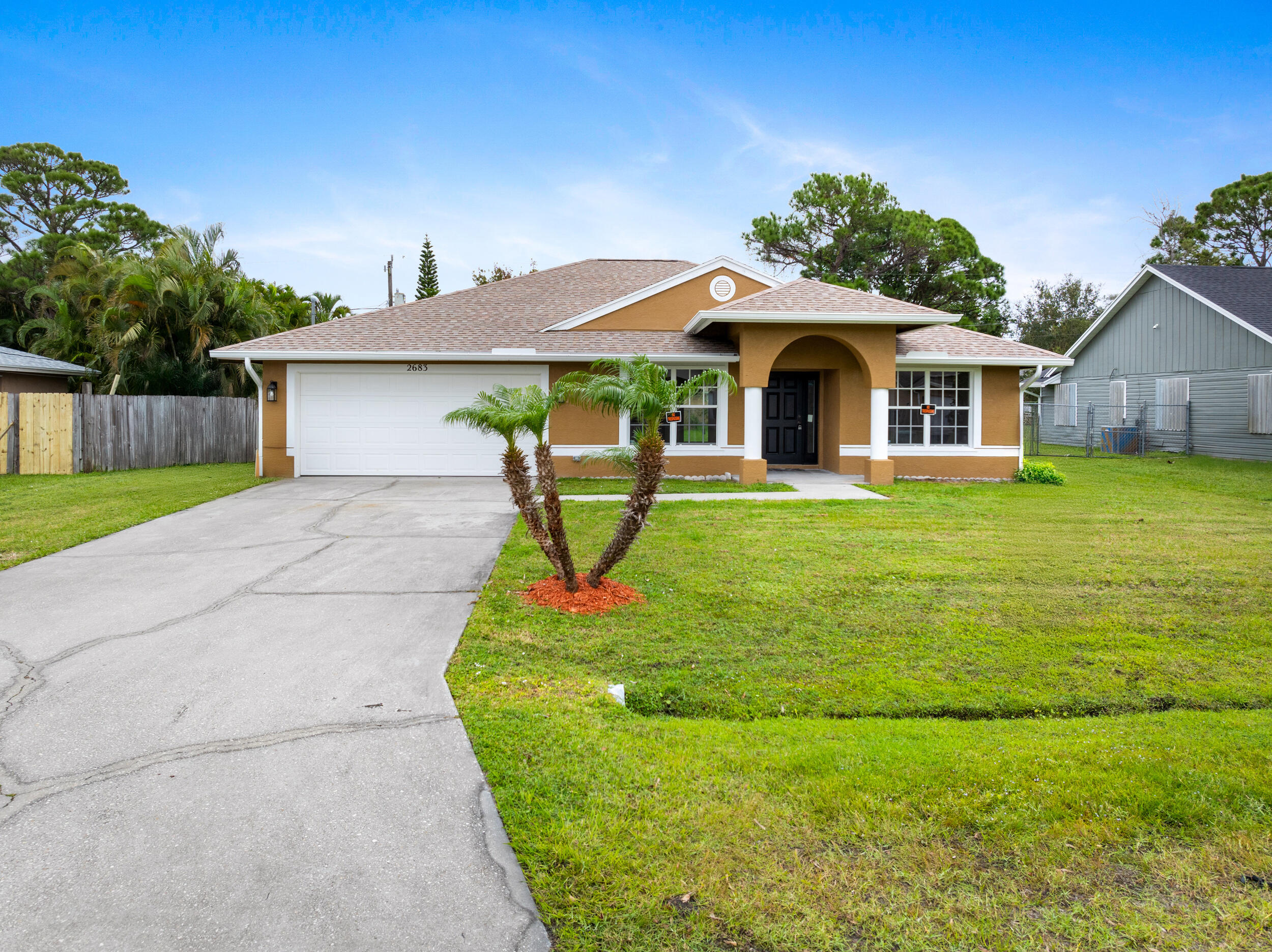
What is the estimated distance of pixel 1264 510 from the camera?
10734 millimetres

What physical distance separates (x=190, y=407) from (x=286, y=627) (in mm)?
15528

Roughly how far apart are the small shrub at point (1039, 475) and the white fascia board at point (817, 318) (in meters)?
3.66

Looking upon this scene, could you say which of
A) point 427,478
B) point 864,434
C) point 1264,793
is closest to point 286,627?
point 1264,793

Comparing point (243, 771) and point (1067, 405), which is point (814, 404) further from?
point (1067, 405)

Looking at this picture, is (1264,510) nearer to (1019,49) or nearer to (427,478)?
(1019,49)

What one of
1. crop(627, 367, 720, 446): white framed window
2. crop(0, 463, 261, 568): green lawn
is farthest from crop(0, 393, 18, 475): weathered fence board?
crop(627, 367, 720, 446): white framed window

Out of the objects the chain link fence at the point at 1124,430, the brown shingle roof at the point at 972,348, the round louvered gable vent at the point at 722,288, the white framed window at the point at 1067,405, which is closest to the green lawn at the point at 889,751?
the brown shingle roof at the point at 972,348

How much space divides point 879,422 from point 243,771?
12547mm

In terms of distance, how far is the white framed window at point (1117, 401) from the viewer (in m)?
25.0

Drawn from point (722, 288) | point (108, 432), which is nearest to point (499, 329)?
point (722, 288)

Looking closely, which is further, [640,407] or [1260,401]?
[1260,401]

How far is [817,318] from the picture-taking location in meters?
13.1

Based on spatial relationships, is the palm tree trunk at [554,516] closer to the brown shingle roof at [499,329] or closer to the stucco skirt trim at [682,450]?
the brown shingle roof at [499,329]

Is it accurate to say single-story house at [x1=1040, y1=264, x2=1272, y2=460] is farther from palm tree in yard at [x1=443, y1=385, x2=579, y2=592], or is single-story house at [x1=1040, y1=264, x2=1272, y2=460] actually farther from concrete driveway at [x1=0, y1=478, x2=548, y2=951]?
concrete driveway at [x1=0, y1=478, x2=548, y2=951]
